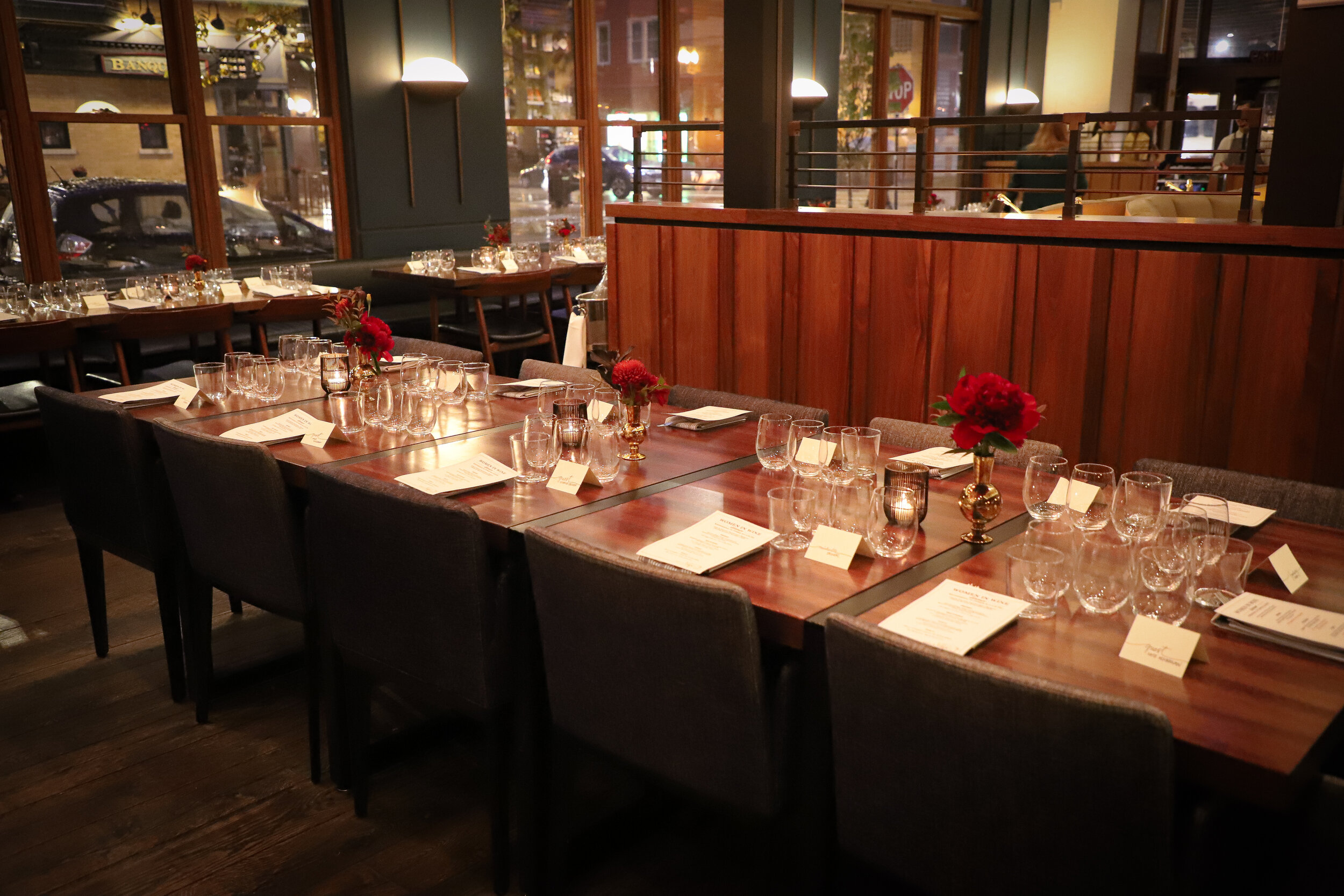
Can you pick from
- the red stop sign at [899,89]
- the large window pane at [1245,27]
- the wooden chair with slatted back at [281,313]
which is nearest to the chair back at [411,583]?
the wooden chair with slatted back at [281,313]

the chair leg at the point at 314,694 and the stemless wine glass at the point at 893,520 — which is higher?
the stemless wine glass at the point at 893,520

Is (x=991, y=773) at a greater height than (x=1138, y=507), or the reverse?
(x=1138, y=507)

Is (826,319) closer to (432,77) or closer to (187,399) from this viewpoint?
(187,399)

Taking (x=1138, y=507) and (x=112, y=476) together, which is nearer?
(x=1138, y=507)

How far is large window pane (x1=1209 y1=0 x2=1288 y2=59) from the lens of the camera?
12.4 m

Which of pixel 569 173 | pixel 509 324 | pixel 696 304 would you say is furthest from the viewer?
pixel 569 173

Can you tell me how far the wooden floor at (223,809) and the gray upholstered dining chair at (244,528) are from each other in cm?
20

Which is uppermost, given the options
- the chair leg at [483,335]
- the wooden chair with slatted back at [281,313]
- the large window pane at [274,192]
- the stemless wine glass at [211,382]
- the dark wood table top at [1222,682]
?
the large window pane at [274,192]

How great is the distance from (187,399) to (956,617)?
2.50 m

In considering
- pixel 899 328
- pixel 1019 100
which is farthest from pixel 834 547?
pixel 1019 100

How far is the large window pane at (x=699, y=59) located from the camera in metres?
9.55

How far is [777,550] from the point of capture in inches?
81.0

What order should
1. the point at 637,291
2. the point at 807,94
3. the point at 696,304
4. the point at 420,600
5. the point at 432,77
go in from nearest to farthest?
the point at 420,600, the point at 696,304, the point at 637,291, the point at 432,77, the point at 807,94

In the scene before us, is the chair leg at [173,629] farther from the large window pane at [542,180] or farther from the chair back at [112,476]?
the large window pane at [542,180]
